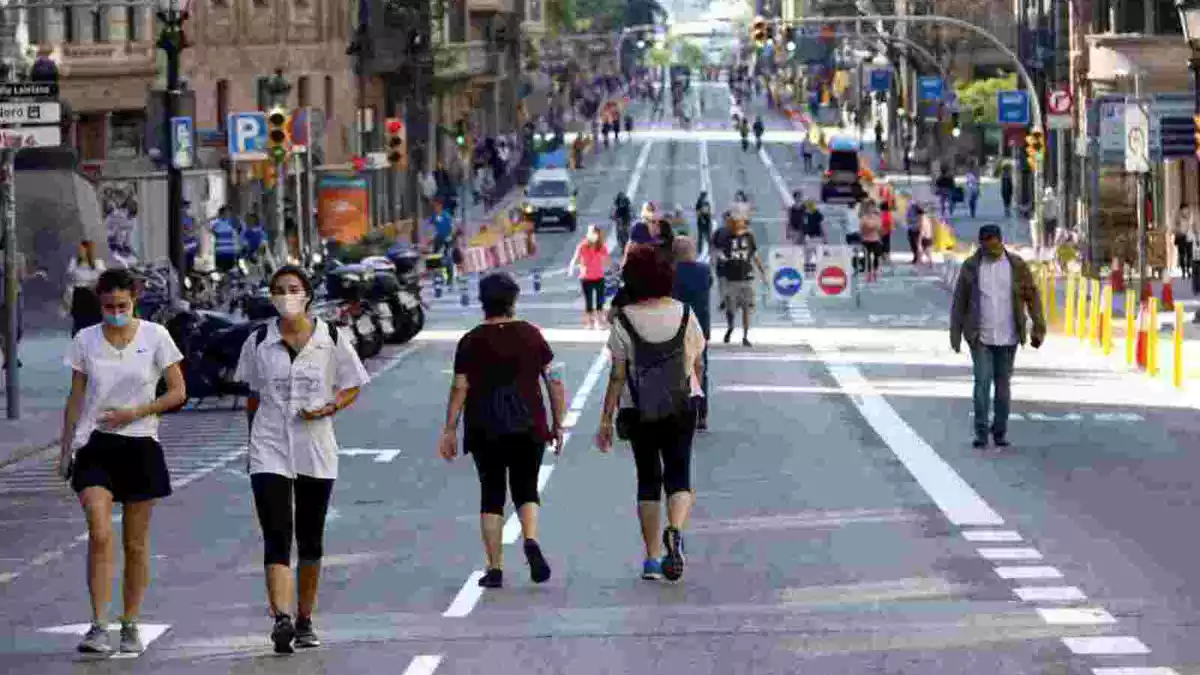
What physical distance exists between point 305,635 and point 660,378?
3.10m

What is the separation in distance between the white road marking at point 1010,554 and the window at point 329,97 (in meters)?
70.9

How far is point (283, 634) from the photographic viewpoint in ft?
46.6

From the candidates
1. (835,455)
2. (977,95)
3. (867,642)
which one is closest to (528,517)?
(867,642)

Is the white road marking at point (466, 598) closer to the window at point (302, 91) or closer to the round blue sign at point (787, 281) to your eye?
the round blue sign at point (787, 281)

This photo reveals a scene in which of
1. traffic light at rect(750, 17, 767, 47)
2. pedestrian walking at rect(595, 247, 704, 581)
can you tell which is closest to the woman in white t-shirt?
pedestrian walking at rect(595, 247, 704, 581)

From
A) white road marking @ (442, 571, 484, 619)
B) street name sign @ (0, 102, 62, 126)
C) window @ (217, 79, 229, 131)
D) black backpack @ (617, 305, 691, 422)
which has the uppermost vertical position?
window @ (217, 79, 229, 131)

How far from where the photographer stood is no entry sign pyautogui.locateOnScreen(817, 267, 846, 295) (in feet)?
183

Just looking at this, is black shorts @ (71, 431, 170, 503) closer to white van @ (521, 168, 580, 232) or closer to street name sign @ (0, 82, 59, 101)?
street name sign @ (0, 82, 59, 101)

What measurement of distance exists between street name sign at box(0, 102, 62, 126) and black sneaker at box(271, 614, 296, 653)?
17.1 m

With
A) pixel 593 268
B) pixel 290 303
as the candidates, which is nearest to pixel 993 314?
pixel 290 303

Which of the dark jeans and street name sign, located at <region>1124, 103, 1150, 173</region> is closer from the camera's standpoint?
the dark jeans

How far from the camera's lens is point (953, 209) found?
3856 inches

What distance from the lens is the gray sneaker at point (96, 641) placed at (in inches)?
564

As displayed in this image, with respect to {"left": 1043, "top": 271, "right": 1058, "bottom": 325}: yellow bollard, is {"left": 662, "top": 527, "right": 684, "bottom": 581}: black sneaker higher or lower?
higher
